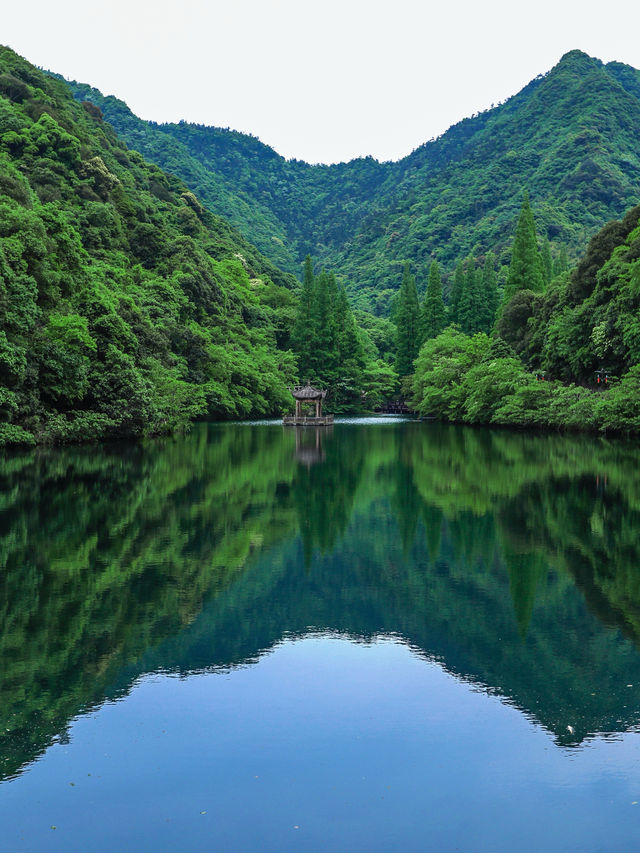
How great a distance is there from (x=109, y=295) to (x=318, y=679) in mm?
29600

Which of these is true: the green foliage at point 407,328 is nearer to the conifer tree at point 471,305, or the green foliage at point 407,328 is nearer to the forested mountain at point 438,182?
the conifer tree at point 471,305

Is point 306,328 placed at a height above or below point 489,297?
below

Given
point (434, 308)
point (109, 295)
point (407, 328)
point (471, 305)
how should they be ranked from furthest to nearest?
point (407, 328), point (434, 308), point (471, 305), point (109, 295)

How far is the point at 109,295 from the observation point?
33.2m

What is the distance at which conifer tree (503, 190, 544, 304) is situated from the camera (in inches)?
2238

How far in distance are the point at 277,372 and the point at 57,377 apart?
3576 cm

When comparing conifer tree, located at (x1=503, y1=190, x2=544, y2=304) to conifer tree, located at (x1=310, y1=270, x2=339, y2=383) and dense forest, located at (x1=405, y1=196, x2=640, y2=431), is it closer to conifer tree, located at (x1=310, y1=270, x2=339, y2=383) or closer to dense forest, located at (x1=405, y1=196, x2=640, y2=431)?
dense forest, located at (x1=405, y1=196, x2=640, y2=431)

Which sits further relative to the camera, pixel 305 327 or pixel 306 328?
pixel 305 327

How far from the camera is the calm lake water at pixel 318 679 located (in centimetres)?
405

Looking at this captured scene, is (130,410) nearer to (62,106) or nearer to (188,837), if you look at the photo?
(188,837)

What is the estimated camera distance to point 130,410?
29.6m

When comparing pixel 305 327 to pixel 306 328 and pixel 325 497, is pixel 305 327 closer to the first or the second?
pixel 306 328

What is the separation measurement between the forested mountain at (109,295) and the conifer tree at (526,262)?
63.7ft

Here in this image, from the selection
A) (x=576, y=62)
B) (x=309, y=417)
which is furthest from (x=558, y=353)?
(x=576, y=62)
